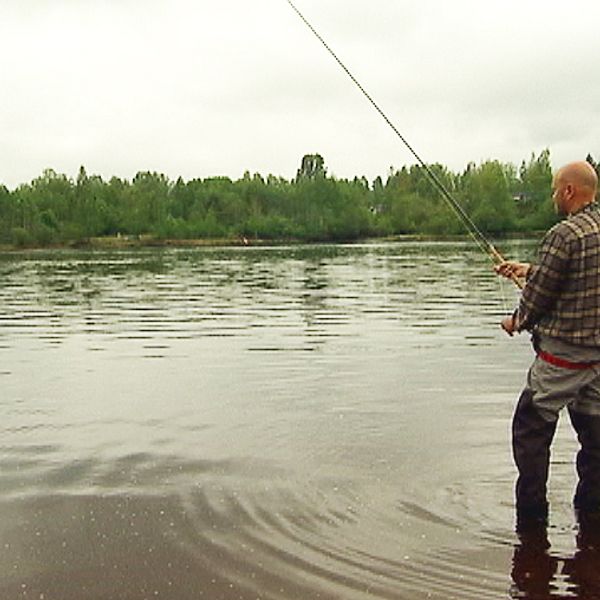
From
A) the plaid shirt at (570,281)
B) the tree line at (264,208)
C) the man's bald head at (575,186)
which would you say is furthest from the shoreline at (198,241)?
the plaid shirt at (570,281)

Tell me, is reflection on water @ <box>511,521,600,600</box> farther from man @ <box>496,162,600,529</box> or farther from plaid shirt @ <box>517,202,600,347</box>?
plaid shirt @ <box>517,202,600,347</box>

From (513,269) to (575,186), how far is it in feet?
2.55

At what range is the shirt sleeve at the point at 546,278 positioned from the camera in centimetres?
540

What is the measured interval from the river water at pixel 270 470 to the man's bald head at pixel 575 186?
2.04 metres

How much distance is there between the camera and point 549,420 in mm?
5695

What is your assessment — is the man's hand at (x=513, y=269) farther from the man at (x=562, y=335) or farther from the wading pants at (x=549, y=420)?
the wading pants at (x=549, y=420)

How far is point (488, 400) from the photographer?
10.2 meters

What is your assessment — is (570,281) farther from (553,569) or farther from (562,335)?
(553,569)

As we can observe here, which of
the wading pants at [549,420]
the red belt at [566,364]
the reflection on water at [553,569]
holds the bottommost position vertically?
the reflection on water at [553,569]

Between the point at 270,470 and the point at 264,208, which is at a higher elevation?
the point at 264,208

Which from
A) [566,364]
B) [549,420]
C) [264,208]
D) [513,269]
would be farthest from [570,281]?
[264,208]

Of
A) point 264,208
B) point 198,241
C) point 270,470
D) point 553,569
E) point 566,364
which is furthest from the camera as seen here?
point 264,208

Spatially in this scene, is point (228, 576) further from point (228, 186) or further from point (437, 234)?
point (228, 186)

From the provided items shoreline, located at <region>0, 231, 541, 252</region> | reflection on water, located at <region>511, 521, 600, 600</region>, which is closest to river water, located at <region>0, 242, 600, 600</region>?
reflection on water, located at <region>511, 521, 600, 600</region>
